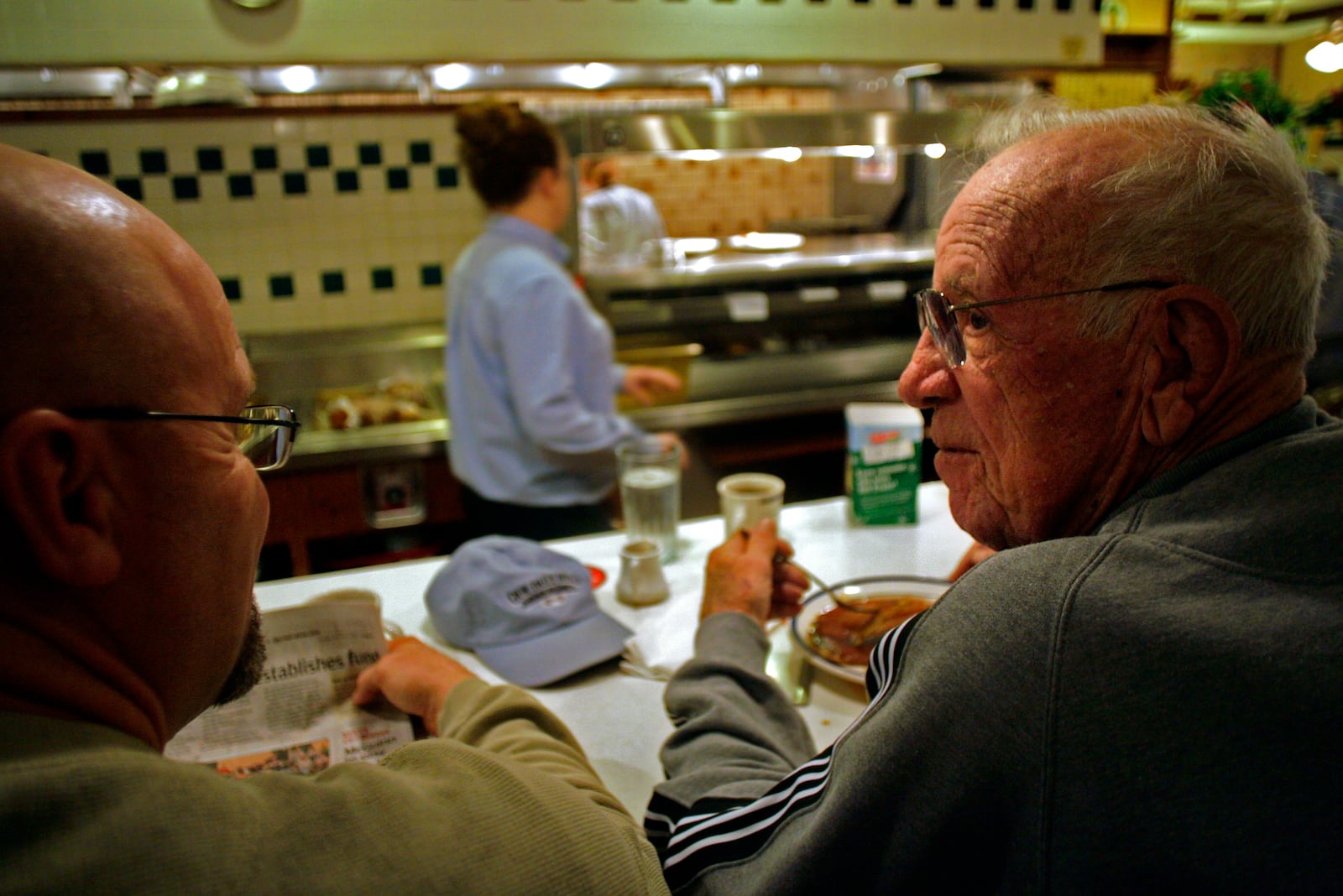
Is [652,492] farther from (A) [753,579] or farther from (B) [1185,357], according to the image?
(B) [1185,357]

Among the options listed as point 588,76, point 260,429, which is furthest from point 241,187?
point 260,429

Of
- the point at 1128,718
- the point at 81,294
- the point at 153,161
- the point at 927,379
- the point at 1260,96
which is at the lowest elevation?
the point at 1128,718

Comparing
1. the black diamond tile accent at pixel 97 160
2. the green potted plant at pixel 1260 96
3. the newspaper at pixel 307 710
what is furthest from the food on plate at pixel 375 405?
the green potted plant at pixel 1260 96

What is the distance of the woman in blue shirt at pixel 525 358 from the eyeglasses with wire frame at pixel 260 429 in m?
1.61

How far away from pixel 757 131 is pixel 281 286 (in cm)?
186

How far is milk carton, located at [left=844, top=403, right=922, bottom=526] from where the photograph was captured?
1.80m

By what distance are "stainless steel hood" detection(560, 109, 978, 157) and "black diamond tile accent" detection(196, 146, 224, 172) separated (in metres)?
1.29

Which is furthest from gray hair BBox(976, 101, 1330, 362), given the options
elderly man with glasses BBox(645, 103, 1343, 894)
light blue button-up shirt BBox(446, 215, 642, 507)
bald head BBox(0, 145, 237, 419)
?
light blue button-up shirt BBox(446, 215, 642, 507)

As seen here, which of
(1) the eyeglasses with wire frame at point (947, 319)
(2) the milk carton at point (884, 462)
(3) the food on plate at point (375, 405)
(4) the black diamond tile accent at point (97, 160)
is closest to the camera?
(1) the eyeglasses with wire frame at point (947, 319)

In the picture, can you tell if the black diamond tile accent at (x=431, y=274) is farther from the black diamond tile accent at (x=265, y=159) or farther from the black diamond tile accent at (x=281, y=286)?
the black diamond tile accent at (x=265, y=159)

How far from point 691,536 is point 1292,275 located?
121cm

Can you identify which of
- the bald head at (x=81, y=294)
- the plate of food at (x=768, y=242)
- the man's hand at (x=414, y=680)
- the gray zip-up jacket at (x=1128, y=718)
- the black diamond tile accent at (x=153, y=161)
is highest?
the black diamond tile accent at (x=153, y=161)

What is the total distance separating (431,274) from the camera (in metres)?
3.62

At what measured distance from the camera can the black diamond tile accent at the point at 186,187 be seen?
3.31 meters
